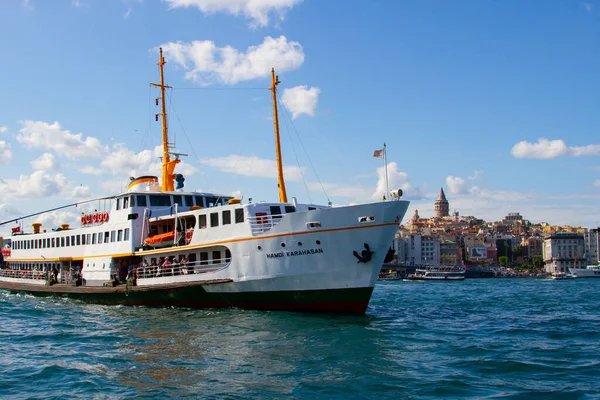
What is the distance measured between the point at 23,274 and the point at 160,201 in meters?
15.2

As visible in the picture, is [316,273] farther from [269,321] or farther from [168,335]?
[168,335]

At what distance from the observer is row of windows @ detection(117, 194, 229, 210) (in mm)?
29445

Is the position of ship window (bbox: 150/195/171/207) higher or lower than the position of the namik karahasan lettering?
higher

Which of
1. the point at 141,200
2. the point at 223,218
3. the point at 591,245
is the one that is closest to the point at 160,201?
the point at 141,200

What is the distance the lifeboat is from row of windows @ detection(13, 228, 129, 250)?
6.89 feet

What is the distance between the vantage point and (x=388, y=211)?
836 inches

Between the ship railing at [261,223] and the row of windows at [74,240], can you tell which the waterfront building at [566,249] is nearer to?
the row of windows at [74,240]

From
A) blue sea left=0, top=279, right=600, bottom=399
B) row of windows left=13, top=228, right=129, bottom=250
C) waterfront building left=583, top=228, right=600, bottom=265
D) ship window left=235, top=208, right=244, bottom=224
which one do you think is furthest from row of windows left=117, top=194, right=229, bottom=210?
waterfront building left=583, top=228, right=600, bottom=265

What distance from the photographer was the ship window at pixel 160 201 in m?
29.8

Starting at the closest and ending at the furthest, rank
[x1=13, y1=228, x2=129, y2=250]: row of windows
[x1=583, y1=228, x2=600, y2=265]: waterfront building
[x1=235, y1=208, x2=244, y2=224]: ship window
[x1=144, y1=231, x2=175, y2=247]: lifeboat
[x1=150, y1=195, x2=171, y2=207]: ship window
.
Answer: [x1=235, y1=208, x2=244, y2=224]: ship window
[x1=144, y1=231, x2=175, y2=247]: lifeboat
[x1=13, y1=228, x2=129, y2=250]: row of windows
[x1=150, y1=195, x2=171, y2=207]: ship window
[x1=583, y1=228, x2=600, y2=265]: waterfront building

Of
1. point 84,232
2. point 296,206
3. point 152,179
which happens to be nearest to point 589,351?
point 296,206

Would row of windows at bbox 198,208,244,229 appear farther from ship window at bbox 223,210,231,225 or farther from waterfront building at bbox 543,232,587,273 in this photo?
waterfront building at bbox 543,232,587,273

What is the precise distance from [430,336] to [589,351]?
4596 millimetres

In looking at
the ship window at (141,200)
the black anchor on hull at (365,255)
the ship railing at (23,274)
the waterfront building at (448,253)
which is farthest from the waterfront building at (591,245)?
the black anchor on hull at (365,255)
